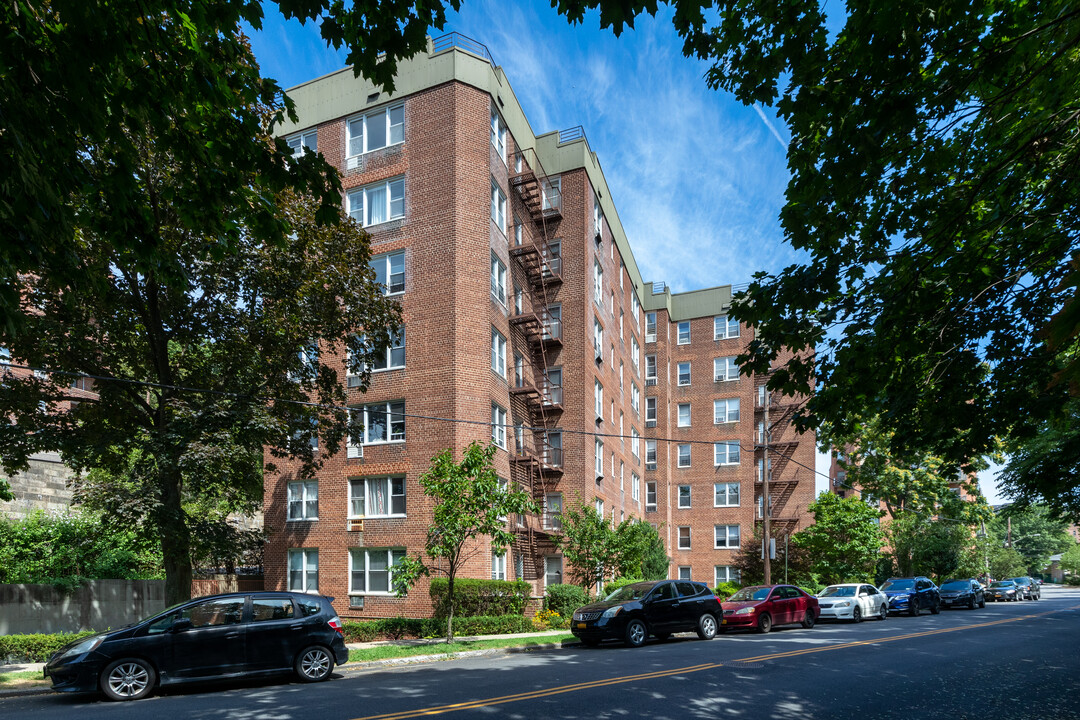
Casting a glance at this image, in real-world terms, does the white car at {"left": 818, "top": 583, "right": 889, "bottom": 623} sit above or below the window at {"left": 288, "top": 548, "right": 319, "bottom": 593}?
below

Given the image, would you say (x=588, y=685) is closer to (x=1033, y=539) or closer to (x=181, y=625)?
(x=181, y=625)

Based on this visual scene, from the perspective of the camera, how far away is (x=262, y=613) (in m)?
13.5

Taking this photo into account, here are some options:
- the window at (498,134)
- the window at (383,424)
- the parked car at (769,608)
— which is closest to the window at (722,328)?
the window at (498,134)

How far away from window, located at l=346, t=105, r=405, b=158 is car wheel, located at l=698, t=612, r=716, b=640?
19.6 metres

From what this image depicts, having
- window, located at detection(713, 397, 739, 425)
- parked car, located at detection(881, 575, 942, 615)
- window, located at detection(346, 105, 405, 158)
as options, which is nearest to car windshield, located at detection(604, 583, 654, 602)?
parked car, located at detection(881, 575, 942, 615)

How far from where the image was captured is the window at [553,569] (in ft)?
110

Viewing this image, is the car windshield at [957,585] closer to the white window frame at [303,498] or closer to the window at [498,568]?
the window at [498,568]

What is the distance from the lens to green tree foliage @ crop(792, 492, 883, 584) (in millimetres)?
39375

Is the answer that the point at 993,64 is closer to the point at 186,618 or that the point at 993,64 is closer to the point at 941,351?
the point at 941,351

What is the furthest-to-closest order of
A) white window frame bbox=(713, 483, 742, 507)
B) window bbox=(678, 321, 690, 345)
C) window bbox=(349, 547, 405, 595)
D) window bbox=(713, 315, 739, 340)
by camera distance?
window bbox=(678, 321, 690, 345)
window bbox=(713, 315, 739, 340)
white window frame bbox=(713, 483, 742, 507)
window bbox=(349, 547, 405, 595)

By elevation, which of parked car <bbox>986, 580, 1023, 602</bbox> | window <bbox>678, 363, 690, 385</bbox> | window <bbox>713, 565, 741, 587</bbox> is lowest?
parked car <bbox>986, 580, 1023, 602</bbox>

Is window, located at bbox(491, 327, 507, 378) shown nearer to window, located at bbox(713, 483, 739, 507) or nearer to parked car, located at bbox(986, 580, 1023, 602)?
window, located at bbox(713, 483, 739, 507)

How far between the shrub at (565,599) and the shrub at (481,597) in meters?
2.04

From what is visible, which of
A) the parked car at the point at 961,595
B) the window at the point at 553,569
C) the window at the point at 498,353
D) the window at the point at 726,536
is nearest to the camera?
the window at the point at 498,353
